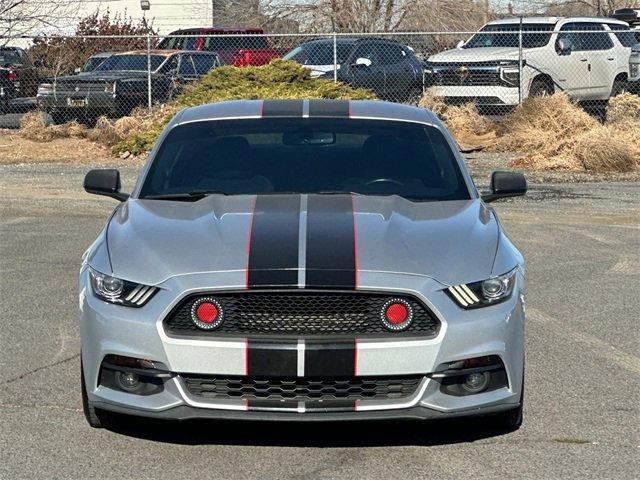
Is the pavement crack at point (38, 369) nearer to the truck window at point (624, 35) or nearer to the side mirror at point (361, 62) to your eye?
the side mirror at point (361, 62)

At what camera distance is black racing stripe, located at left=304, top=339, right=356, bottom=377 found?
5.30 metres

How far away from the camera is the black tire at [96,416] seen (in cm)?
579

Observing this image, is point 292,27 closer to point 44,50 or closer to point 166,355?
point 44,50

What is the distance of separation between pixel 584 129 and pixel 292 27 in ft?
59.6

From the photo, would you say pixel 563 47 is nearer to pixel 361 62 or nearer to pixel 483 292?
pixel 361 62

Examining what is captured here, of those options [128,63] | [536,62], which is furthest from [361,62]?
[128,63]

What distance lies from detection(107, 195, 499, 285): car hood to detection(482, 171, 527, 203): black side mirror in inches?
22.6

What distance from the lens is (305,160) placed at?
23.1 ft

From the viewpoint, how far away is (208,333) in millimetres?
5363

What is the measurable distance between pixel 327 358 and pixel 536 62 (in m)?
19.3

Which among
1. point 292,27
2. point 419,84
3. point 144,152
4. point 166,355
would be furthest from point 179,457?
point 292,27

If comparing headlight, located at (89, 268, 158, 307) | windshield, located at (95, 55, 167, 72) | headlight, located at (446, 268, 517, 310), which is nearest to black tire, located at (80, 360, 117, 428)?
headlight, located at (89, 268, 158, 307)

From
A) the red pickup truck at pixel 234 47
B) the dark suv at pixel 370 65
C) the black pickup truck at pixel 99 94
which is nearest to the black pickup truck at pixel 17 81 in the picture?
the red pickup truck at pixel 234 47

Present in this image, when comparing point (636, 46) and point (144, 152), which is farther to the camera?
point (636, 46)
